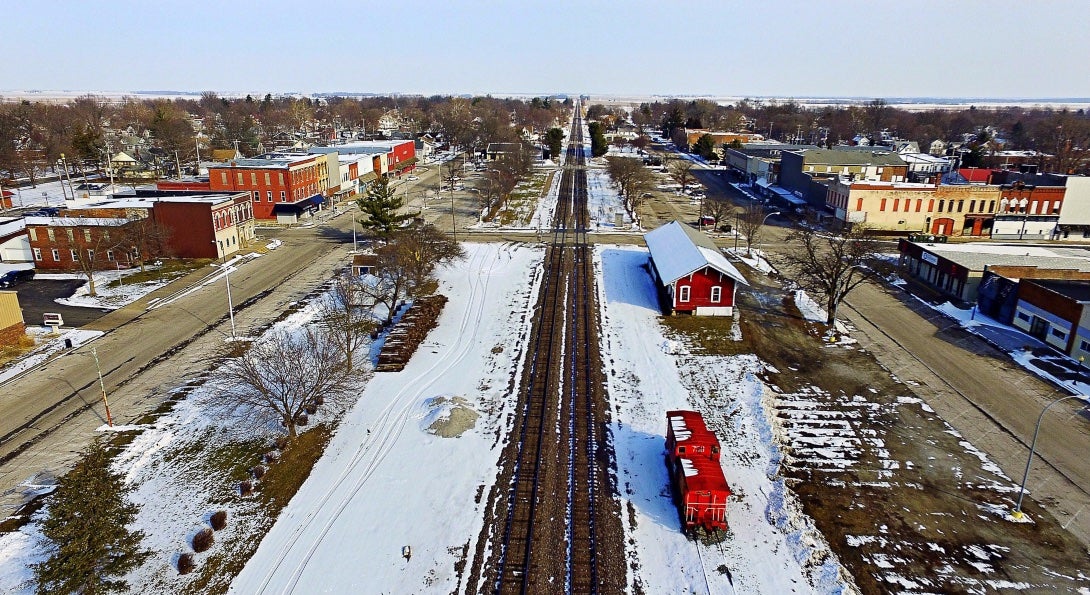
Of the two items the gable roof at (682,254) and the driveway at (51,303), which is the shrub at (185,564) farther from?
the gable roof at (682,254)

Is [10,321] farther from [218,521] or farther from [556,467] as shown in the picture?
[556,467]

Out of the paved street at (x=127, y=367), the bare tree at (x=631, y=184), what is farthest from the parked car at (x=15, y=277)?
the bare tree at (x=631, y=184)

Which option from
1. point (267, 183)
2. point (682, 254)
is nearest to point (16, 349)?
point (267, 183)

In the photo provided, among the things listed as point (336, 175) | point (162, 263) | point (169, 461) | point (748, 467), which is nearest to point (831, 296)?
point (748, 467)

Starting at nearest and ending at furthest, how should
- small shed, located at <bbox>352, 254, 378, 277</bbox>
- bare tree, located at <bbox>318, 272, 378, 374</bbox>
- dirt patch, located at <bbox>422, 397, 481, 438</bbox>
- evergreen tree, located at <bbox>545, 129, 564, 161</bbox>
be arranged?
1. dirt patch, located at <bbox>422, 397, 481, 438</bbox>
2. bare tree, located at <bbox>318, 272, 378, 374</bbox>
3. small shed, located at <bbox>352, 254, 378, 277</bbox>
4. evergreen tree, located at <bbox>545, 129, 564, 161</bbox>

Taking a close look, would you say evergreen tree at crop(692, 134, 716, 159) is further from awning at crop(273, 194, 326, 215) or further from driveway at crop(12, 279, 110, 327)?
driveway at crop(12, 279, 110, 327)

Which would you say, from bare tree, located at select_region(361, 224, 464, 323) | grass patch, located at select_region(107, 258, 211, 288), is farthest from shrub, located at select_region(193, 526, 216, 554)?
grass patch, located at select_region(107, 258, 211, 288)
